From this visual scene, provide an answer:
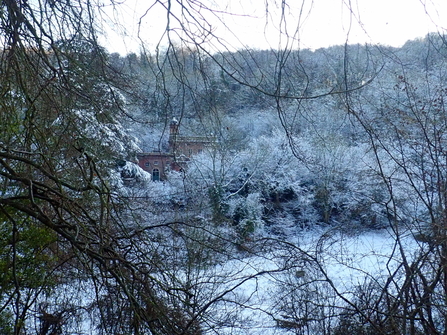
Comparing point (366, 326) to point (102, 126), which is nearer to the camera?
point (102, 126)

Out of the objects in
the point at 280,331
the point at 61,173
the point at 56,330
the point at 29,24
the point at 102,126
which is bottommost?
the point at 280,331

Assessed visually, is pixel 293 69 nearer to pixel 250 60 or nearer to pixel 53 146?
pixel 250 60

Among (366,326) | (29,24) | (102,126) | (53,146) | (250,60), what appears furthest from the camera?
(366,326)

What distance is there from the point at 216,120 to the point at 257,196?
12073 mm

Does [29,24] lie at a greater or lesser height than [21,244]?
greater

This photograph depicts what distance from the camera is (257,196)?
14133mm

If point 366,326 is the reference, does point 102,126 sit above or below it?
above

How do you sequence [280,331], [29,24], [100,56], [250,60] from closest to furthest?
[250,60] → [29,24] → [100,56] → [280,331]

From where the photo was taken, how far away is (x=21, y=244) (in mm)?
3949

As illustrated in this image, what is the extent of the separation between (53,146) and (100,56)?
1.83 ft

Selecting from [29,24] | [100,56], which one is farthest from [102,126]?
[29,24]

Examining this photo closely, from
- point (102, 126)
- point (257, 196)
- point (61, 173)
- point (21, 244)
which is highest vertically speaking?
point (257, 196)

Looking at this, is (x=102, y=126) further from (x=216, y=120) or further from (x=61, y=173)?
(x=216, y=120)

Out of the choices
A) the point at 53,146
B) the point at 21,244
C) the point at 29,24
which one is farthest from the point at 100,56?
the point at 21,244
